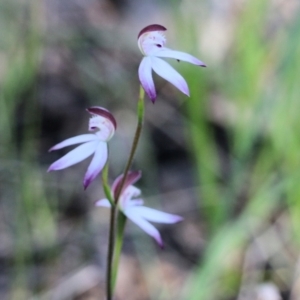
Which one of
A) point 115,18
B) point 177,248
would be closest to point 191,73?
point 177,248

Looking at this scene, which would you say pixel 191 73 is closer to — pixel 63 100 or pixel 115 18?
pixel 63 100

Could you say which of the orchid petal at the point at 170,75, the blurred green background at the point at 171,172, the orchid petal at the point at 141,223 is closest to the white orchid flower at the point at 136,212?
the orchid petal at the point at 141,223

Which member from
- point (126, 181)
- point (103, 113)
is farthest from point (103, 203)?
point (103, 113)

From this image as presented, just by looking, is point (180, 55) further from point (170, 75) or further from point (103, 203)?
point (103, 203)

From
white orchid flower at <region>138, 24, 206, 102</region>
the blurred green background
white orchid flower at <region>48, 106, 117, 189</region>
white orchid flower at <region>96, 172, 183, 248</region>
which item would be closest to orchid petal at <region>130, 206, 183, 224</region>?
white orchid flower at <region>96, 172, 183, 248</region>

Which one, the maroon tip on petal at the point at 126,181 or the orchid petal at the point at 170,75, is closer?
the orchid petal at the point at 170,75

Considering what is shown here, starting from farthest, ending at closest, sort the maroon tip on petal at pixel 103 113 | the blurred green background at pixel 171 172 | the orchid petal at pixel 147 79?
the blurred green background at pixel 171 172 → the maroon tip on petal at pixel 103 113 → the orchid petal at pixel 147 79

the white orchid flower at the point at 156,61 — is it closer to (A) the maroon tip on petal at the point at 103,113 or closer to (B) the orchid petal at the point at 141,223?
(A) the maroon tip on petal at the point at 103,113
